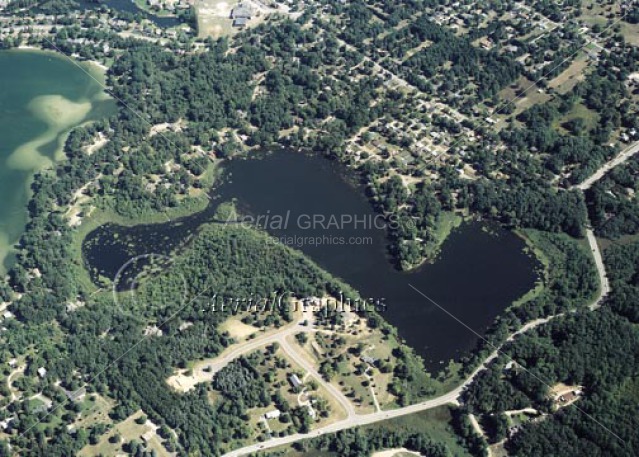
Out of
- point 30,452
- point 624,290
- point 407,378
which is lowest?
point 30,452

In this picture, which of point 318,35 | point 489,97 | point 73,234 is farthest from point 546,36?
point 73,234

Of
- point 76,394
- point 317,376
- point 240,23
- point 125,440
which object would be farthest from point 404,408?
point 240,23

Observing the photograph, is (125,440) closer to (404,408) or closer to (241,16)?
(404,408)

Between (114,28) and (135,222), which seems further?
(114,28)

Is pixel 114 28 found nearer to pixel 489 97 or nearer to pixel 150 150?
pixel 150 150

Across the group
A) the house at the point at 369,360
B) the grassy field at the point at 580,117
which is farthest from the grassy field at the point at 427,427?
the grassy field at the point at 580,117

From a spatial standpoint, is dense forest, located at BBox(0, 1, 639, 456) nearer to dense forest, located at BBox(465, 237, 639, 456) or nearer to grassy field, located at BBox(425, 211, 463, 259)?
dense forest, located at BBox(465, 237, 639, 456)
